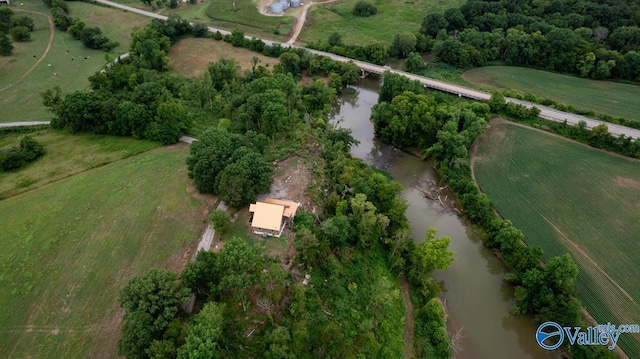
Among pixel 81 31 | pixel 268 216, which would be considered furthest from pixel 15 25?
pixel 268 216

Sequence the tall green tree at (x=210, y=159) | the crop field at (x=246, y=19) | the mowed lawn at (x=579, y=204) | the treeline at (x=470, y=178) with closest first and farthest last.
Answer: the treeline at (x=470, y=178) < the mowed lawn at (x=579, y=204) < the tall green tree at (x=210, y=159) < the crop field at (x=246, y=19)

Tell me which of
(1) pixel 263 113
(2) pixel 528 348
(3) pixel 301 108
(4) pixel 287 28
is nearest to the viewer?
(2) pixel 528 348

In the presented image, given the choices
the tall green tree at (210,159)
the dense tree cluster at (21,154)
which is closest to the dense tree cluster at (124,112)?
the dense tree cluster at (21,154)

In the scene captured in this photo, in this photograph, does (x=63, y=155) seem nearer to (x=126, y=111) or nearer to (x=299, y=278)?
(x=126, y=111)

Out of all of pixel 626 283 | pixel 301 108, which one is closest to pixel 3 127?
pixel 301 108

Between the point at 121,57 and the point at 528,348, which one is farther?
the point at 121,57

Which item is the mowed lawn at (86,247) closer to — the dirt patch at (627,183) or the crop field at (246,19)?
the crop field at (246,19)

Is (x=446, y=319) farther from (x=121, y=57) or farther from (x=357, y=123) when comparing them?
(x=121, y=57)
